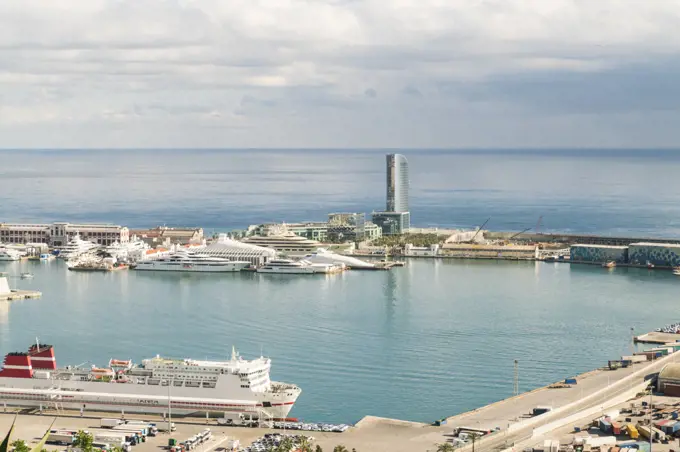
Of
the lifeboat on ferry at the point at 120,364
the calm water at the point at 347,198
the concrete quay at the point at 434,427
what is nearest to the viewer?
the concrete quay at the point at 434,427

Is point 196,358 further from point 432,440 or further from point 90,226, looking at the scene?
point 90,226

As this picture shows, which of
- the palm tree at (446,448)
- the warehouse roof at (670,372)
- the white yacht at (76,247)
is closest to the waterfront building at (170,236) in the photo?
the white yacht at (76,247)

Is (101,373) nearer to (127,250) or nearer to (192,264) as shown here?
(192,264)

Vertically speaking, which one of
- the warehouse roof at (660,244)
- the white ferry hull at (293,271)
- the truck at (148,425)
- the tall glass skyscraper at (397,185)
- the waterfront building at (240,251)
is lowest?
the truck at (148,425)

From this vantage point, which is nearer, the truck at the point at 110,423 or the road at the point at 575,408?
the road at the point at 575,408

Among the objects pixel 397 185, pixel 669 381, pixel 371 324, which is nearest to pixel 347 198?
pixel 397 185

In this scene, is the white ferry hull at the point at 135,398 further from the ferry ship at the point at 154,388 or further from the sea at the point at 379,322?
the sea at the point at 379,322

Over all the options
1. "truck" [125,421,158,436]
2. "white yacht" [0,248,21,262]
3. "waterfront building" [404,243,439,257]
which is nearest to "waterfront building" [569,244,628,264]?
"waterfront building" [404,243,439,257]
